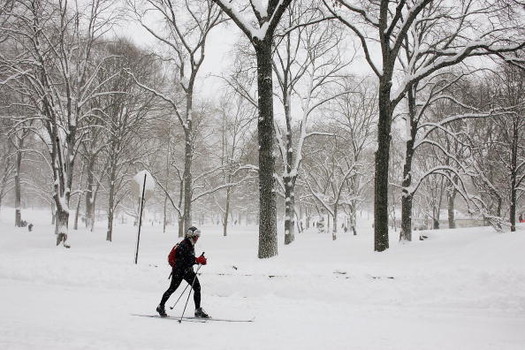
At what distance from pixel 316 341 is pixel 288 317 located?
1406 millimetres

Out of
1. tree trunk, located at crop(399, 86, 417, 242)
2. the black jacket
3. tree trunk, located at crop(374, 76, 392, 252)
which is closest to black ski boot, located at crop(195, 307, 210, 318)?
the black jacket

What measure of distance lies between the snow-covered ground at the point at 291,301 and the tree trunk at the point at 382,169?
554 millimetres

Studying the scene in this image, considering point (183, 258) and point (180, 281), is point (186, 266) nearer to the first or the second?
point (183, 258)

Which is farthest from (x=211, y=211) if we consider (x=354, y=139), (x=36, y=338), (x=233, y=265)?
(x=36, y=338)

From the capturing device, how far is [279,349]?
4934 mm

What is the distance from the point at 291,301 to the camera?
7.92 m

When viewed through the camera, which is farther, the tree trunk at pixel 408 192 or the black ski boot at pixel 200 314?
the tree trunk at pixel 408 192

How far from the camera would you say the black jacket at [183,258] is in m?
6.83

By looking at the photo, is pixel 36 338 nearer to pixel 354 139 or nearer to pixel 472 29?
pixel 472 29

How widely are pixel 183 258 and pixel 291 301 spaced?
2.64 m

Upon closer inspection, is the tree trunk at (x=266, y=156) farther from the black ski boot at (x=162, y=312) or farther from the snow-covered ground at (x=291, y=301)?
the black ski boot at (x=162, y=312)

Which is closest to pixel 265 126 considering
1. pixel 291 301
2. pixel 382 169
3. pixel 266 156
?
pixel 266 156

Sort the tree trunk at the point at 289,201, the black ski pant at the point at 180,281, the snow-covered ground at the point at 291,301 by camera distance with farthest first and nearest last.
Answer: the tree trunk at the point at 289,201, the black ski pant at the point at 180,281, the snow-covered ground at the point at 291,301

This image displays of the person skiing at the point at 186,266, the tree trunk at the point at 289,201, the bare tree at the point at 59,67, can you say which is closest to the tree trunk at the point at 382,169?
the person skiing at the point at 186,266
